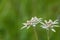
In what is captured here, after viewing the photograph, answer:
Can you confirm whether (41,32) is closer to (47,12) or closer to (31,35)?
(31,35)

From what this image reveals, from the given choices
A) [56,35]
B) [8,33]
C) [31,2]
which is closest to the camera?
[56,35]

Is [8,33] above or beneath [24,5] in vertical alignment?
beneath

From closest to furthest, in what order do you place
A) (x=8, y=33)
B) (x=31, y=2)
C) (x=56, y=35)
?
1. (x=56, y=35)
2. (x=8, y=33)
3. (x=31, y=2)

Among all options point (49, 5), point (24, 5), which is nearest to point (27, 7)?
point (24, 5)

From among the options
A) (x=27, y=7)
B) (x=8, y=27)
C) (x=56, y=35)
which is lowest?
(x=56, y=35)

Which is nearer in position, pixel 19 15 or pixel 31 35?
pixel 31 35

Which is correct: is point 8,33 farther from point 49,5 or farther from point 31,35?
point 49,5

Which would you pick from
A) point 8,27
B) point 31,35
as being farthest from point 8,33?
point 31,35
